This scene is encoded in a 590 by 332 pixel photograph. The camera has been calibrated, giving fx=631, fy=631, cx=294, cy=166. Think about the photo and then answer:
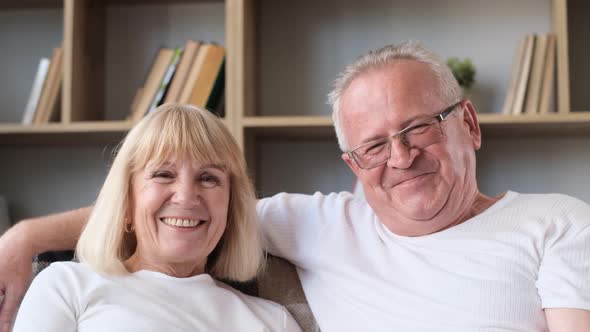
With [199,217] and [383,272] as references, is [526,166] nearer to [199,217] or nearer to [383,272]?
[383,272]

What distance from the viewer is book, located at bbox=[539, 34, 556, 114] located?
6.73 ft

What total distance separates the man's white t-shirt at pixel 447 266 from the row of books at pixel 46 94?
3.90ft

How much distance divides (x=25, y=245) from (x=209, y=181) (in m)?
0.41

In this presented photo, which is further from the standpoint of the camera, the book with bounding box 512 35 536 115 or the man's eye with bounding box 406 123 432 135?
the book with bounding box 512 35 536 115

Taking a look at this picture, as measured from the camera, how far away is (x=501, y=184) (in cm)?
234

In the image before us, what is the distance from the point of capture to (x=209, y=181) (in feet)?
4.31

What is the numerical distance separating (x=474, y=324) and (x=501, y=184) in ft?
4.03

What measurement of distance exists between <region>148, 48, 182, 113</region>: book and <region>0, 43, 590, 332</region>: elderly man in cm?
81

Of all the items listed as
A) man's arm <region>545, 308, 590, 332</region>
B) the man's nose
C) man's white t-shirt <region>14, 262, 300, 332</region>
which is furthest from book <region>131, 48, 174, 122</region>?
man's arm <region>545, 308, 590, 332</region>

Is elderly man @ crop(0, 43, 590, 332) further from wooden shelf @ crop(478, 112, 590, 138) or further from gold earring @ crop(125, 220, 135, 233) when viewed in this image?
wooden shelf @ crop(478, 112, 590, 138)

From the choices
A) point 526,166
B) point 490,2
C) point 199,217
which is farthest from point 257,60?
point 199,217

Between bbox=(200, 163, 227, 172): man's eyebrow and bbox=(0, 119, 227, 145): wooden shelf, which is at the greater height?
bbox=(0, 119, 227, 145): wooden shelf

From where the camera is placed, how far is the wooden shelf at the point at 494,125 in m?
2.02

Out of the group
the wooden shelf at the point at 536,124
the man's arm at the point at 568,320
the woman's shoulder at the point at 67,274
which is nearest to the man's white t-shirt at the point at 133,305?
the woman's shoulder at the point at 67,274
